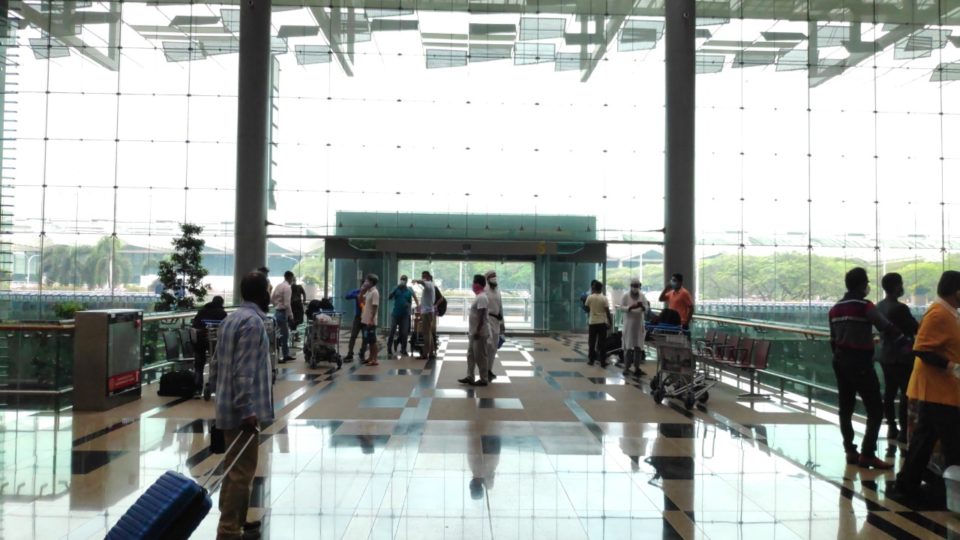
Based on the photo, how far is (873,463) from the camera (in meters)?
5.76

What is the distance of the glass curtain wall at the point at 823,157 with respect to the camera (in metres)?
20.9

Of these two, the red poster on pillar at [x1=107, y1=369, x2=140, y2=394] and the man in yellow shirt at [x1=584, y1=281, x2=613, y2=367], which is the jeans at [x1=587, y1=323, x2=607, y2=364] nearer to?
the man in yellow shirt at [x1=584, y1=281, x2=613, y2=367]

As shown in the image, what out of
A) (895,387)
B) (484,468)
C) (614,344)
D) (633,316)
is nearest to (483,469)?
(484,468)

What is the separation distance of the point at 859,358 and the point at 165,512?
218 inches

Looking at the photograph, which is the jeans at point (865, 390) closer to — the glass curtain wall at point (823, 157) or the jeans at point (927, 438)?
the jeans at point (927, 438)

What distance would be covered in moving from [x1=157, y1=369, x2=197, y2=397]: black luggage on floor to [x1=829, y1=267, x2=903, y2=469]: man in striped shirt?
307 inches

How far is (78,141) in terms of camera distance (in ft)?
66.8

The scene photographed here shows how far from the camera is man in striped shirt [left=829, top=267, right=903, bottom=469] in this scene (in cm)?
580

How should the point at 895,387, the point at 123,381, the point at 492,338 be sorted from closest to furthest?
the point at 895,387 → the point at 123,381 → the point at 492,338

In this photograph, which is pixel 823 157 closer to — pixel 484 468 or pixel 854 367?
pixel 854 367

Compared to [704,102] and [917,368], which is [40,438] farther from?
[704,102]

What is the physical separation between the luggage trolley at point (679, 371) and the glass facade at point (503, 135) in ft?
42.9

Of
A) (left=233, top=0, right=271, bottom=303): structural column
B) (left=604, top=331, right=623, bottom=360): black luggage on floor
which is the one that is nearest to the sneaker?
(left=604, top=331, right=623, bottom=360): black luggage on floor

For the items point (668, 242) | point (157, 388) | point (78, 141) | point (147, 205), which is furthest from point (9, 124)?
point (668, 242)
